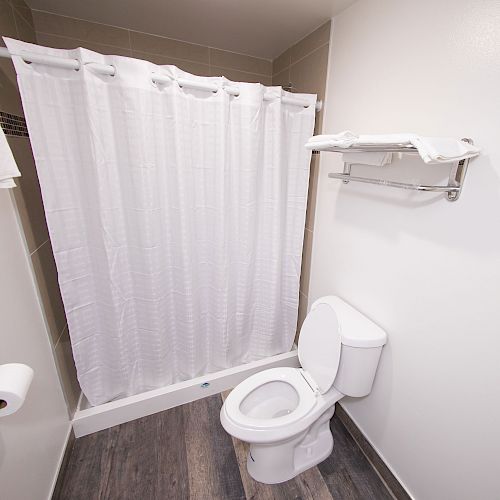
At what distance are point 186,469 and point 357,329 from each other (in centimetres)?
111

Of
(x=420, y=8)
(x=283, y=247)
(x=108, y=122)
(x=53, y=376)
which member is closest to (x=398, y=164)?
(x=420, y=8)

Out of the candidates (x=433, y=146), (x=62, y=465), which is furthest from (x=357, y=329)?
(x=62, y=465)

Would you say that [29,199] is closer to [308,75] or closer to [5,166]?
[5,166]

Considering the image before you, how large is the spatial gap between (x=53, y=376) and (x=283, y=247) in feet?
4.61

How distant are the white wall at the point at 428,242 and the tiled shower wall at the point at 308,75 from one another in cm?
9

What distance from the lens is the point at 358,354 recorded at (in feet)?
4.10

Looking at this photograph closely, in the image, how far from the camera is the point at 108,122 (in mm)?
1186

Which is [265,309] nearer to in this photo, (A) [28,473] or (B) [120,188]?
(B) [120,188]

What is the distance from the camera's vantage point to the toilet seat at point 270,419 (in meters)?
1.16

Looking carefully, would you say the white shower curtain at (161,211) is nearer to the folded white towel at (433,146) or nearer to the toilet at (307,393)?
the toilet at (307,393)

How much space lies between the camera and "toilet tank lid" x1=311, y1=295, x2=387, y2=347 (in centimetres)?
123

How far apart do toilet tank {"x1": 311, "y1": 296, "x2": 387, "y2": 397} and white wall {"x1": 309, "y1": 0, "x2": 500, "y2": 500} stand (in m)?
0.07

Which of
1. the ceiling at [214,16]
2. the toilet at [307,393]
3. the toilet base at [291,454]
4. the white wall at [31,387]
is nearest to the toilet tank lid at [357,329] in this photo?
the toilet at [307,393]

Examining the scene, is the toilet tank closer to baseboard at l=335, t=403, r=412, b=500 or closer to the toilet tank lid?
the toilet tank lid
